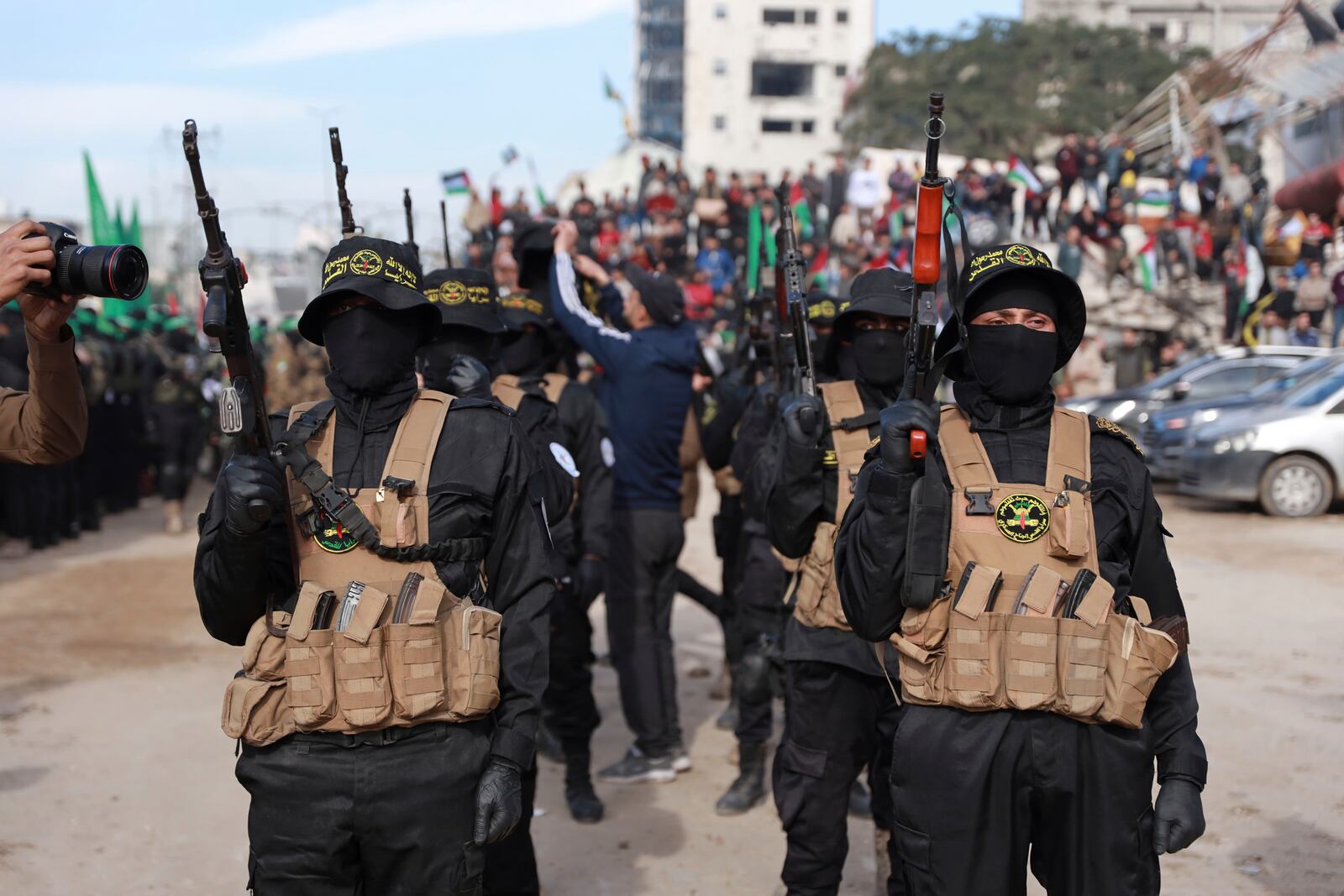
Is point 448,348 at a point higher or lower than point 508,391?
higher

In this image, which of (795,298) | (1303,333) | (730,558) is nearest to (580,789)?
(730,558)

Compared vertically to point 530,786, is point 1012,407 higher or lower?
higher

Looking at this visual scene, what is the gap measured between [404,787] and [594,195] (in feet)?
200

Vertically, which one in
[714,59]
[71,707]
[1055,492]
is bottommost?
[71,707]

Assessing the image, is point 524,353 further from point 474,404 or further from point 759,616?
point 474,404

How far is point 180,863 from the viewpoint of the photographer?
573cm

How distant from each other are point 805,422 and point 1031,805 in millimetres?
1438

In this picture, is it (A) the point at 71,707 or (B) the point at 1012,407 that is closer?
(B) the point at 1012,407

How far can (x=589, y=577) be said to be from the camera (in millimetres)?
6223

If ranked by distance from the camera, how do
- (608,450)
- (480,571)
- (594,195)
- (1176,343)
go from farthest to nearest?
(594,195) < (1176,343) < (608,450) < (480,571)

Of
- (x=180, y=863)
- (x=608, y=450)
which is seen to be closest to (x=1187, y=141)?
(x=608, y=450)

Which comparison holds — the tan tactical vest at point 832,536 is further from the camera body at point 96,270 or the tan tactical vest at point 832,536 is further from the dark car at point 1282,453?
the dark car at point 1282,453

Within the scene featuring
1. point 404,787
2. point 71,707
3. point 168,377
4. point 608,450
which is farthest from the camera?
point 168,377

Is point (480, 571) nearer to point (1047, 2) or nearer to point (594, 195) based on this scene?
point (594, 195)
